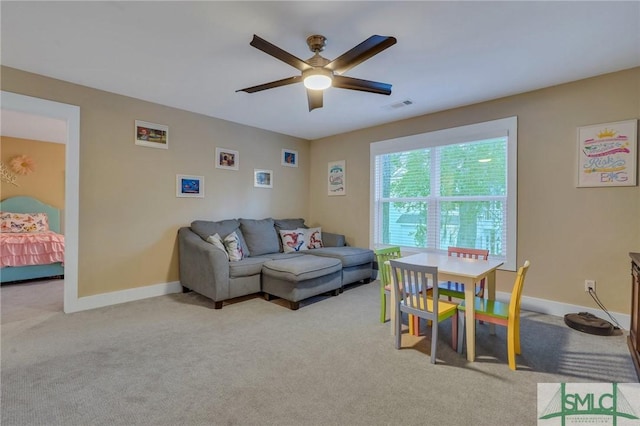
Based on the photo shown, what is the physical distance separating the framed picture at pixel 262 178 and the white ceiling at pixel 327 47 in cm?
150

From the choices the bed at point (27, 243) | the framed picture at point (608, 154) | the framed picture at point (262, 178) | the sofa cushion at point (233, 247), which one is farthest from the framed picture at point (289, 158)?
the framed picture at point (608, 154)

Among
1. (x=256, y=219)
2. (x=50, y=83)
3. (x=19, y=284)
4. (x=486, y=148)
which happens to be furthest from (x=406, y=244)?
(x=19, y=284)

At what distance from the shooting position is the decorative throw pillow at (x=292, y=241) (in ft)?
14.9

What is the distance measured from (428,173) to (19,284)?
6271 millimetres

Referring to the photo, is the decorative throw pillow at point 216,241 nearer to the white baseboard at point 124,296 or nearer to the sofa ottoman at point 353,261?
the white baseboard at point 124,296

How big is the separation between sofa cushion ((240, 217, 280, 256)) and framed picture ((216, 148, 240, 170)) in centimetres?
85

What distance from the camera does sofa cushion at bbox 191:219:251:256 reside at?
156 inches

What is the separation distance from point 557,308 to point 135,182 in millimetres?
4978

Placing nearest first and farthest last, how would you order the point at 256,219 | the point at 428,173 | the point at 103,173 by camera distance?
the point at 103,173 → the point at 428,173 → the point at 256,219

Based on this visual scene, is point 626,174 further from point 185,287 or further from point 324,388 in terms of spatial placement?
point 185,287

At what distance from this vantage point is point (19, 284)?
177 inches

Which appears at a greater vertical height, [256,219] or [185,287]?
[256,219]

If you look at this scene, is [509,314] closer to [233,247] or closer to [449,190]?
[449,190]

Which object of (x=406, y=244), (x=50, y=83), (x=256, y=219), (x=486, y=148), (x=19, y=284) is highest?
(x=50, y=83)
